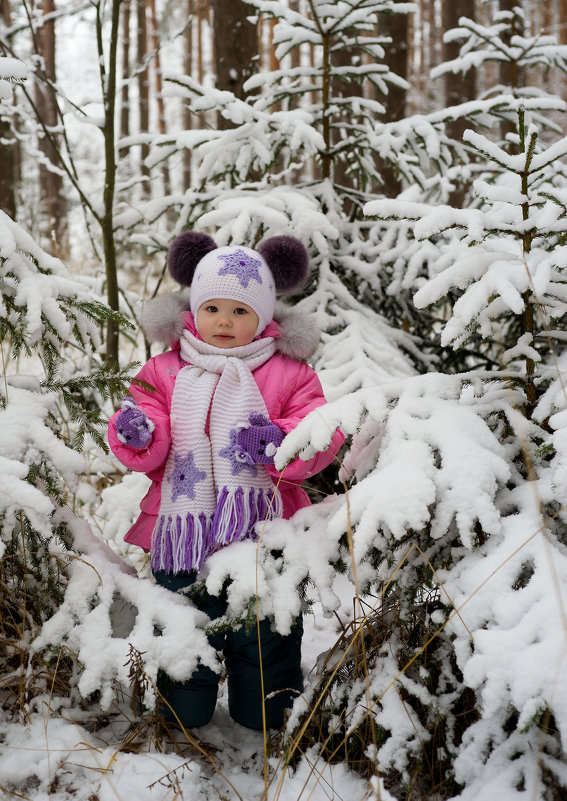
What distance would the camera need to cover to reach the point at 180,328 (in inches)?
92.7

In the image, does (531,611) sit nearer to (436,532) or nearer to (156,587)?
(436,532)

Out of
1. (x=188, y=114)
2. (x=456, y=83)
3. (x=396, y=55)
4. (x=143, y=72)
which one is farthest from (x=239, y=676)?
(x=188, y=114)

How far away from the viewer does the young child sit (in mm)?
2104

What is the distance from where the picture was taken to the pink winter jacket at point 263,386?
87.8 inches

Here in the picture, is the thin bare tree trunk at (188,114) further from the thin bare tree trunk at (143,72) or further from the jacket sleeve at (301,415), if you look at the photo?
the jacket sleeve at (301,415)

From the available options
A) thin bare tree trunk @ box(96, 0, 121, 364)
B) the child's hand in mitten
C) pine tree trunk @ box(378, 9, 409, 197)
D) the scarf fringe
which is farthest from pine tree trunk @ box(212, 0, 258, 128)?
the scarf fringe

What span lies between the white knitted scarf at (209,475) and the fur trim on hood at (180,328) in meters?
0.19

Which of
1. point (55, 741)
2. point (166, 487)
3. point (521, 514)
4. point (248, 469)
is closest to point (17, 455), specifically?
point (166, 487)

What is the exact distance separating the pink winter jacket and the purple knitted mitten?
81mm

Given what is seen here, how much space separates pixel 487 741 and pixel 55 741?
1250 mm

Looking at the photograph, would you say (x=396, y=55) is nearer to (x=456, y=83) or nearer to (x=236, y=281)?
(x=456, y=83)

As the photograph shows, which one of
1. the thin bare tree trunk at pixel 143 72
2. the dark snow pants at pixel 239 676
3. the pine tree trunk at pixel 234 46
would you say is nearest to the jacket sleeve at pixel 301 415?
the dark snow pants at pixel 239 676

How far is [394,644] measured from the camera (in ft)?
6.14

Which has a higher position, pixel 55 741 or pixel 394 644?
pixel 394 644
